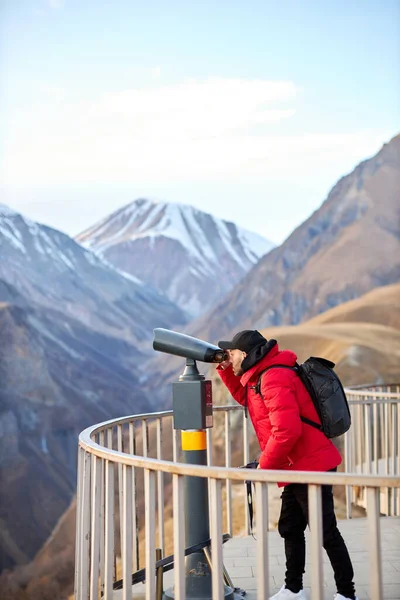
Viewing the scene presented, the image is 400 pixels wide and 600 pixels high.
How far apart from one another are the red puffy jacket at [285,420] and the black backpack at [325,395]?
0.08 feet

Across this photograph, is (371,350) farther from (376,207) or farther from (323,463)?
(323,463)

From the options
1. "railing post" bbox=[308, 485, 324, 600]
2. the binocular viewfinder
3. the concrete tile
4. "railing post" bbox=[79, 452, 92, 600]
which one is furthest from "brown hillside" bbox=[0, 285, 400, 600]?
"railing post" bbox=[308, 485, 324, 600]

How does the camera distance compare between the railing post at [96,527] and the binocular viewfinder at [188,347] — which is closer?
the railing post at [96,527]

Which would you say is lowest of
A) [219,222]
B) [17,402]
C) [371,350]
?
[17,402]

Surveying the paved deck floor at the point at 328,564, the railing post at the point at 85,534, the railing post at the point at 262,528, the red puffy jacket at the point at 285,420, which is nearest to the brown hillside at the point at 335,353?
the paved deck floor at the point at 328,564

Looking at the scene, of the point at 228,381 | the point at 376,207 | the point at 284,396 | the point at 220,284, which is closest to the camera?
the point at 284,396

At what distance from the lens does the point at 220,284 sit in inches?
2445

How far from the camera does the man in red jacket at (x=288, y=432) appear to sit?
11.1 ft

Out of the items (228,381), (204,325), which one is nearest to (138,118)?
(204,325)

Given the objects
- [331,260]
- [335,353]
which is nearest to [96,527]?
[335,353]

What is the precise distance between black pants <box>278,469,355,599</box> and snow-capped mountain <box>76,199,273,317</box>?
174 feet

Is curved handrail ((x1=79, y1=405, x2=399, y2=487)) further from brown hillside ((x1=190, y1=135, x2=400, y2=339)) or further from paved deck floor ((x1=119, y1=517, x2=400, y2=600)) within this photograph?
brown hillside ((x1=190, y1=135, x2=400, y2=339))

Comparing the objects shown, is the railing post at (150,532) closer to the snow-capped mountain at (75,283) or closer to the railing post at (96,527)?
the railing post at (96,527)

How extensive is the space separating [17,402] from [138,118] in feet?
61.8
